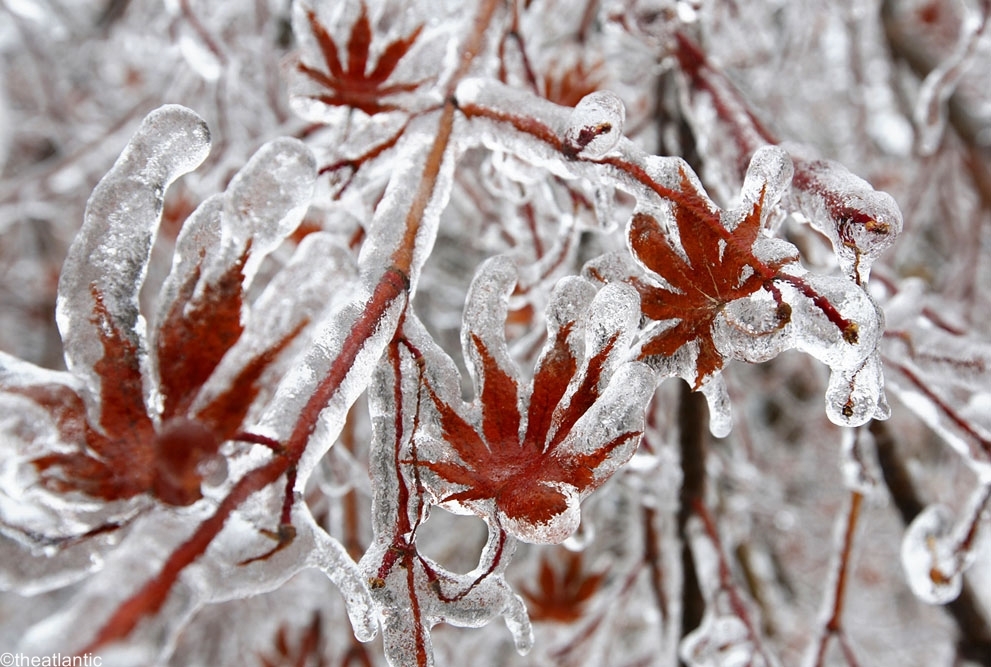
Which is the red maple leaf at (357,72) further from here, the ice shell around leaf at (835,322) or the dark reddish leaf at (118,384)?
the ice shell around leaf at (835,322)

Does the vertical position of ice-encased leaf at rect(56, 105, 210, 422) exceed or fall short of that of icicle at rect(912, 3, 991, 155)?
it falls short

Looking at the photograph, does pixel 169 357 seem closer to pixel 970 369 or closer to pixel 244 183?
pixel 244 183

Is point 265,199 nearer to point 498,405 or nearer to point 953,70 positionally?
point 498,405

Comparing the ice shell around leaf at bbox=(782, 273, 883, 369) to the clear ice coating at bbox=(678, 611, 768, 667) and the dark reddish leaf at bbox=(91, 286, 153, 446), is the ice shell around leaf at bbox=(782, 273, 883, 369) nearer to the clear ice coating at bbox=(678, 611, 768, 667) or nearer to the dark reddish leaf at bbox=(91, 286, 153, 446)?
the dark reddish leaf at bbox=(91, 286, 153, 446)

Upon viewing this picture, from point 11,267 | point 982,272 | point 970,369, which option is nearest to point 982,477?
point 970,369

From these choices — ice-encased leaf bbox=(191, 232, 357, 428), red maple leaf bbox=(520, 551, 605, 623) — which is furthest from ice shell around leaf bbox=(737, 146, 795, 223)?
red maple leaf bbox=(520, 551, 605, 623)

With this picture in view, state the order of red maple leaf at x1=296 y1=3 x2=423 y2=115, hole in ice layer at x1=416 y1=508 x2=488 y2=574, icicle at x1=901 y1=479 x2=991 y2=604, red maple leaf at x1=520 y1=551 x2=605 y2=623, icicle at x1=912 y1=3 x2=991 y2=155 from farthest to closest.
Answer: hole in ice layer at x1=416 y1=508 x2=488 y2=574 < red maple leaf at x1=520 y1=551 x2=605 y2=623 < icicle at x1=912 y1=3 x2=991 y2=155 < icicle at x1=901 y1=479 x2=991 y2=604 < red maple leaf at x1=296 y1=3 x2=423 y2=115

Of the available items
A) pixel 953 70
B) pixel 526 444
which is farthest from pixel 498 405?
pixel 953 70

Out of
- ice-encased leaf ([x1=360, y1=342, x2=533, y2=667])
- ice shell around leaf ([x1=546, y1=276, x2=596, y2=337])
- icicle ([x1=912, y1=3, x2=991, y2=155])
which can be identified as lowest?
ice-encased leaf ([x1=360, y1=342, x2=533, y2=667])

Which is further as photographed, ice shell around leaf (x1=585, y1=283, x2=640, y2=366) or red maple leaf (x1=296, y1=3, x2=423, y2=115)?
red maple leaf (x1=296, y1=3, x2=423, y2=115)
